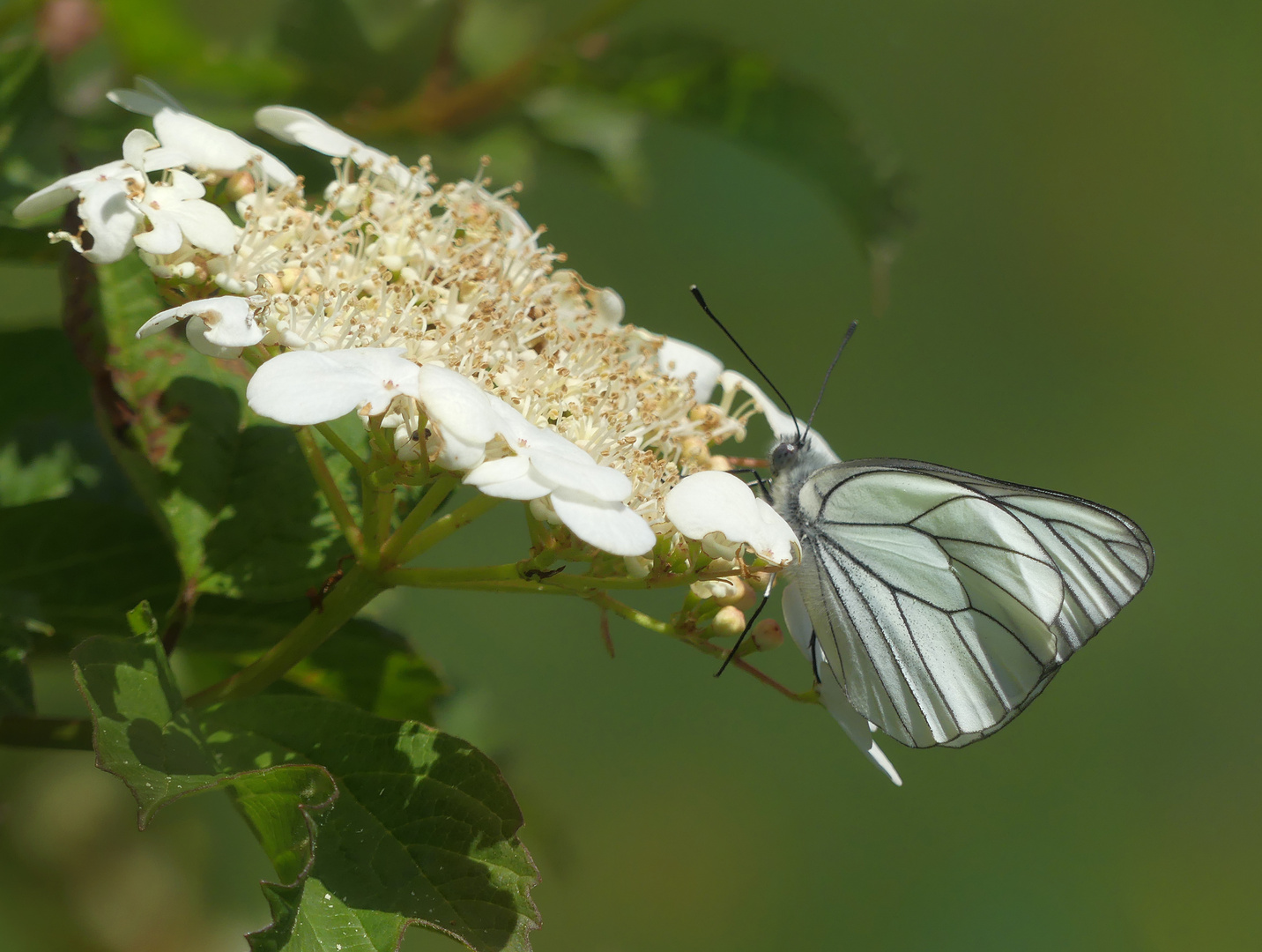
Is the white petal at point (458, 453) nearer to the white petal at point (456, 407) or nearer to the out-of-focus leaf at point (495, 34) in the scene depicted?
the white petal at point (456, 407)

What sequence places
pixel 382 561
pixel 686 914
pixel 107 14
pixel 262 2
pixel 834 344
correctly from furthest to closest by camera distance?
pixel 834 344 < pixel 686 914 < pixel 262 2 < pixel 107 14 < pixel 382 561

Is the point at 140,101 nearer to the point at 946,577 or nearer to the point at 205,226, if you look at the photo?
the point at 205,226

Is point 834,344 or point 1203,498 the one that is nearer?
point 834,344

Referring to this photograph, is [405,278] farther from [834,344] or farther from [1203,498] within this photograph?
[1203,498]

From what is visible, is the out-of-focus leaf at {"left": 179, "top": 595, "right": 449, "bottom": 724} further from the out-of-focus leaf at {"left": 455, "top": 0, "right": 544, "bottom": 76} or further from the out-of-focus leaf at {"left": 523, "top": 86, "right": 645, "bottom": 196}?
the out-of-focus leaf at {"left": 455, "top": 0, "right": 544, "bottom": 76}

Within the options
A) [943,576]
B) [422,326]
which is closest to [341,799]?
[422,326]

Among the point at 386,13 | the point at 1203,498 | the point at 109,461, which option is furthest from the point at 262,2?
the point at 1203,498

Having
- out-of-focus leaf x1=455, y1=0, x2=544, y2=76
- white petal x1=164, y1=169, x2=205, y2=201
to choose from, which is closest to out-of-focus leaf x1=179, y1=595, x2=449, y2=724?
white petal x1=164, y1=169, x2=205, y2=201
